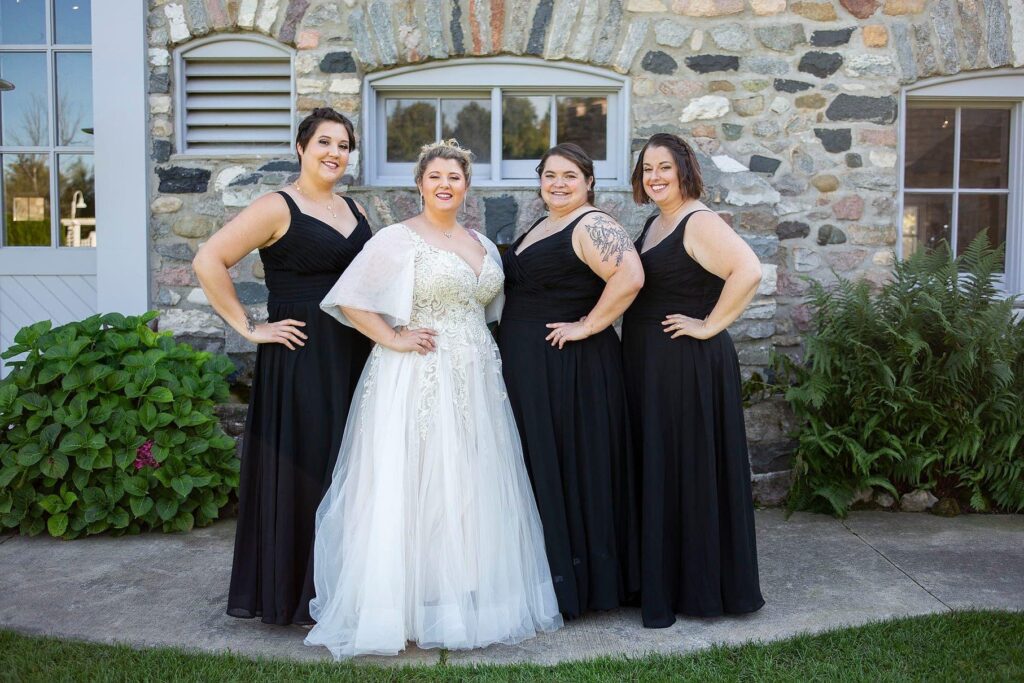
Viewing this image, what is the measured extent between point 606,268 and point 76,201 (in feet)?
12.7

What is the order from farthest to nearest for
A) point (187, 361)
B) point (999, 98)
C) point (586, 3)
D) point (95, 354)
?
point (999, 98)
point (586, 3)
point (187, 361)
point (95, 354)

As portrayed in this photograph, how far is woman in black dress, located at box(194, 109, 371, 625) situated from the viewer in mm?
3086

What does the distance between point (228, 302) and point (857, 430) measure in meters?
→ 3.26

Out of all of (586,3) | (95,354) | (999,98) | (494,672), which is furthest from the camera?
(999,98)

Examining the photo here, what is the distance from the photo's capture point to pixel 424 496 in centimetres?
294

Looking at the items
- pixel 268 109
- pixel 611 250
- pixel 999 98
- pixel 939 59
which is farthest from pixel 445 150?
pixel 999 98

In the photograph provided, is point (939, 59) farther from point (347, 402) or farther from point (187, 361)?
point (187, 361)

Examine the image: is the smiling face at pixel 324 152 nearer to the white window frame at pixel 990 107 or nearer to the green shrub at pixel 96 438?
the green shrub at pixel 96 438

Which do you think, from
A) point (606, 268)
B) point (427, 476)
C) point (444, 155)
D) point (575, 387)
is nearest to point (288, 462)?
point (427, 476)

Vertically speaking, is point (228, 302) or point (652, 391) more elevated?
point (228, 302)

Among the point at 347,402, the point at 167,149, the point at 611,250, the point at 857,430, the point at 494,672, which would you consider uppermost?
the point at 167,149

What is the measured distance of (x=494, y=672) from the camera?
9.02 feet

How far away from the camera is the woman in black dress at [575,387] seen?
3.17 metres

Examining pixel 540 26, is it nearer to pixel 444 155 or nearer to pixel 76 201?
pixel 444 155
